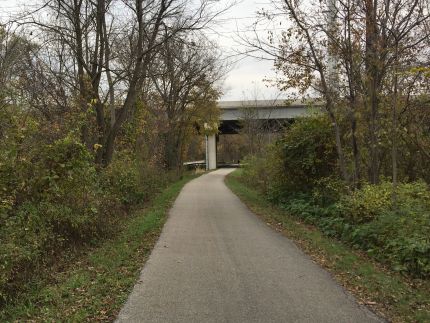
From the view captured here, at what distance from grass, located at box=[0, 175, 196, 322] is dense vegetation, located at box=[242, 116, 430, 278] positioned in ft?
14.1

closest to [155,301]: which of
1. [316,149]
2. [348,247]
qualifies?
[348,247]

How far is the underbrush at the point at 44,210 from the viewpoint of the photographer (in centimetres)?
668

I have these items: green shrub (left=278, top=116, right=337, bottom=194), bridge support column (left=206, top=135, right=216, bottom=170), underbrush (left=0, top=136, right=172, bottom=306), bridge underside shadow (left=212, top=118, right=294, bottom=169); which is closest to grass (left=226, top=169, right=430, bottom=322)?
underbrush (left=0, top=136, right=172, bottom=306)

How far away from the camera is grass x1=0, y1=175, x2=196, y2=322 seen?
5.54 metres

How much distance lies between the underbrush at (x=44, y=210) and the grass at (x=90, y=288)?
336 mm

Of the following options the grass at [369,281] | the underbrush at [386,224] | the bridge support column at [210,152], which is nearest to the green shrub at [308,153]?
the underbrush at [386,224]

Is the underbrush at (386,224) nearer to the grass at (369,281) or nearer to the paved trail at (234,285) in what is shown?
the grass at (369,281)

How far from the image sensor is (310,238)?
10.2 meters

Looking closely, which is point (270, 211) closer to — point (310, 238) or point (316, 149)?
point (316, 149)

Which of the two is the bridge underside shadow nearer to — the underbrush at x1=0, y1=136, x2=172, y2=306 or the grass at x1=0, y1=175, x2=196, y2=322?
the underbrush at x1=0, y1=136, x2=172, y2=306

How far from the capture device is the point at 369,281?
6.82m

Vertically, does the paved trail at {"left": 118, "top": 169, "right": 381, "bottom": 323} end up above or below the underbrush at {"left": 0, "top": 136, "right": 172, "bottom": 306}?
below

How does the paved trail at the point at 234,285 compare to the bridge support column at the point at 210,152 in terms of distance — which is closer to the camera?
the paved trail at the point at 234,285

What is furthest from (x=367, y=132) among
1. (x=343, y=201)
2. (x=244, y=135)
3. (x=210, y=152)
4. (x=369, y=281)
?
(x=210, y=152)
